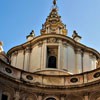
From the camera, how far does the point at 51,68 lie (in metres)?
39.7

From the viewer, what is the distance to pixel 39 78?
118ft

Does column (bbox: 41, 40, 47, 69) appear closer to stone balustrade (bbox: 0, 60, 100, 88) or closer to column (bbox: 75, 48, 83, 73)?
stone balustrade (bbox: 0, 60, 100, 88)

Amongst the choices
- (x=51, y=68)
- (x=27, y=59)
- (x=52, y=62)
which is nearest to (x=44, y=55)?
(x=52, y=62)

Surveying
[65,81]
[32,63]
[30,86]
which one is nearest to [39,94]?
[30,86]

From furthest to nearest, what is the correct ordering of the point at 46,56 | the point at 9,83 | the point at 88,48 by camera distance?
the point at 88,48 < the point at 46,56 < the point at 9,83

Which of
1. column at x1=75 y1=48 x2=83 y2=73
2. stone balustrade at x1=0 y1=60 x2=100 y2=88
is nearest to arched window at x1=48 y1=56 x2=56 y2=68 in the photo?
column at x1=75 y1=48 x2=83 y2=73

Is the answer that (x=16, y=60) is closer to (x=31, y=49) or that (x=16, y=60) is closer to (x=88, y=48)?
(x=31, y=49)

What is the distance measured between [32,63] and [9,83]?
8.21 metres

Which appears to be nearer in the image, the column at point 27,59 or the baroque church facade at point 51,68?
the baroque church facade at point 51,68

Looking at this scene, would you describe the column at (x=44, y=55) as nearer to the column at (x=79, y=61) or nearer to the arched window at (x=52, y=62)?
the arched window at (x=52, y=62)

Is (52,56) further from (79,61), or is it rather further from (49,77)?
(49,77)

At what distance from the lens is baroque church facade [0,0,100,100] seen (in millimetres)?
33938

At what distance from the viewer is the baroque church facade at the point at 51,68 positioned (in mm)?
33938

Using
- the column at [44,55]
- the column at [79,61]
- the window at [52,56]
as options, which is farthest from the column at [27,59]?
the column at [79,61]
